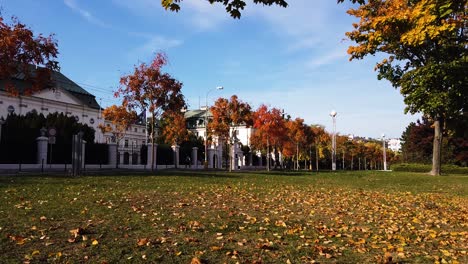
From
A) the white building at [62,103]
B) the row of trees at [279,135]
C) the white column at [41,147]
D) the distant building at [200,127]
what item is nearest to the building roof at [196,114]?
the distant building at [200,127]

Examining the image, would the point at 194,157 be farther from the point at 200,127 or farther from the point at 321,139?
the point at 200,127

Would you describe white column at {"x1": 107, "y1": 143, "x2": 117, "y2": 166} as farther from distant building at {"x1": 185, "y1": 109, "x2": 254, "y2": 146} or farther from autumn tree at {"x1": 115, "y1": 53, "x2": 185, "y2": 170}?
distant building at {"x1": 185, "y1": 109, "x2": 254, "y2": 146}

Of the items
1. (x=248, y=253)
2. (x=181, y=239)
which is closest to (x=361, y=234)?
(x=248, y=253)

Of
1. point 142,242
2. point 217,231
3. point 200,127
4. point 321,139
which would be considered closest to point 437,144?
point 217,231

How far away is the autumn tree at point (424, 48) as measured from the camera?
881 centimetres

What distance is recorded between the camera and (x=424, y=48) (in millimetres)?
25391

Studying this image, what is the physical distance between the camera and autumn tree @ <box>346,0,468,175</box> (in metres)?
8.81

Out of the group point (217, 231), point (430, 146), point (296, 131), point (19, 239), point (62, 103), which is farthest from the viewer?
A: point (62, 103)

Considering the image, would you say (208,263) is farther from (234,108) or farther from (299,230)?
(234,108)

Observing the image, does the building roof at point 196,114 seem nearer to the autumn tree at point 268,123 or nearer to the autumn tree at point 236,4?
the autumn tree at point 268,123

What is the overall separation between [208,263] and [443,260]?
9.90 feet

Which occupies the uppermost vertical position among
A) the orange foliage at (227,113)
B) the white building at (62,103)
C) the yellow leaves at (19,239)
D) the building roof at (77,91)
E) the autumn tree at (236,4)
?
the building roof at (77,91)

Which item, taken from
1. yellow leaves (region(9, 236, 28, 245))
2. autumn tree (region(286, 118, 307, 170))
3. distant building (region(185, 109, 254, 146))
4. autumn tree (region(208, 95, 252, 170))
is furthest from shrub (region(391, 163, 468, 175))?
distant building (region(185, 109, 254, 146))

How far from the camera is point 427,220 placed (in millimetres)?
8594
